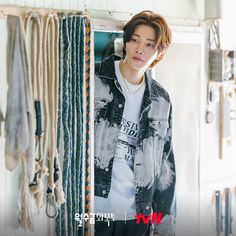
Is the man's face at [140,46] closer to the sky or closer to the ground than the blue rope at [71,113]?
closer to the sky

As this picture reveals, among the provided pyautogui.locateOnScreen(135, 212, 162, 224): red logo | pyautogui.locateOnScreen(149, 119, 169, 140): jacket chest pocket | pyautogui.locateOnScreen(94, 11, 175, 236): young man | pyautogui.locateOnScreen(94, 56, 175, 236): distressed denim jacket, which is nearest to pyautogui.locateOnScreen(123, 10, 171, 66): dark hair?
pyautogui.locateOnScreen(94, 11, 175, 236): young man

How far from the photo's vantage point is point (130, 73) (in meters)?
1.95

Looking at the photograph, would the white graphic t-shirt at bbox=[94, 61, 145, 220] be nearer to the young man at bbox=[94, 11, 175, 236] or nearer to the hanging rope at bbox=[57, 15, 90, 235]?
the young man at bbox=[94, 11, 175, 236]

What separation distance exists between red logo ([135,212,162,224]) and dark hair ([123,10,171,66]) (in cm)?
65

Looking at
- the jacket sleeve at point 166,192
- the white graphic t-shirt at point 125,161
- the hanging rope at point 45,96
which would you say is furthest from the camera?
the jacket sleeve at point 166,192

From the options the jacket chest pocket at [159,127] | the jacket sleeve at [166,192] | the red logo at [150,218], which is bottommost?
the red logo at [150,218]

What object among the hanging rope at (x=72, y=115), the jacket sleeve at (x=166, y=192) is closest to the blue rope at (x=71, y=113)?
the hanging rope at (x=72, y=115)

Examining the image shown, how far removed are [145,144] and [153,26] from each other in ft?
1.48

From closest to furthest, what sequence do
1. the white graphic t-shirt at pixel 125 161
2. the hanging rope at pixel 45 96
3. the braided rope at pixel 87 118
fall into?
1. the hanging rope at pixel 45 96
2. the braided rope at pixel 87 118
3. the white graphic t-shirt at pixel 125 161

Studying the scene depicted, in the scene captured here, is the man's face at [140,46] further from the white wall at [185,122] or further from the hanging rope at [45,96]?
the hanging rope at [45,96]

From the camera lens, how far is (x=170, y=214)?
2105mm

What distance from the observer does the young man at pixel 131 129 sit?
6.25 ft

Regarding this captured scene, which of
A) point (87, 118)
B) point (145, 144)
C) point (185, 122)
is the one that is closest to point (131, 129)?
point (145, 144)

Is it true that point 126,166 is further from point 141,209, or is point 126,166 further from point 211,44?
point 211,44
